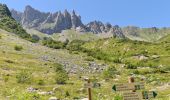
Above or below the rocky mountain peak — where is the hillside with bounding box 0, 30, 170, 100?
below

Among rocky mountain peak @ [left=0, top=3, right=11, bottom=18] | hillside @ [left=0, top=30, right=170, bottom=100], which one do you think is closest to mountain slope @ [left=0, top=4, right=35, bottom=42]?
rocky mountain peak @ [left=0, top=3, right=11, bottom=18]

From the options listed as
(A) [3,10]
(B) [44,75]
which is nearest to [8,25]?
(A) [3,10]

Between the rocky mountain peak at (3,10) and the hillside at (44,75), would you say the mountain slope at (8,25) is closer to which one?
the rocky mountain peak at (3,10)

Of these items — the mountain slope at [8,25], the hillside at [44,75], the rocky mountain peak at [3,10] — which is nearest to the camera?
the hillside at [44,75]

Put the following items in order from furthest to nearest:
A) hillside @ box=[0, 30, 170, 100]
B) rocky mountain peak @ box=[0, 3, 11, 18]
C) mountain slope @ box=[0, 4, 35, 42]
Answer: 1. rocky mountain peak @ box=[0, 3, 11, 18]
2. mountain slope @ box=[0, 4, 35, 42]
3. hillside @ box=[0, 30, 170, 100]

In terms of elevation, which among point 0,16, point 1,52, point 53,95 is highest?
point 0,16

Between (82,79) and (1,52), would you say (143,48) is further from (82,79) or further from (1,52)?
(82,79)

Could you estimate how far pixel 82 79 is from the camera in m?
62.8

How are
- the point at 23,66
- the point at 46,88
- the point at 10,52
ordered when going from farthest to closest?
the point at 10,52
the point at 23,66
the point at 46,88

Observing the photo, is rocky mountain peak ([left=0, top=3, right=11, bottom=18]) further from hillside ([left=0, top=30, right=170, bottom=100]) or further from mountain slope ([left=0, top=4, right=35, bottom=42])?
hillside ([left=0, top=30, right=170, bottom=100])

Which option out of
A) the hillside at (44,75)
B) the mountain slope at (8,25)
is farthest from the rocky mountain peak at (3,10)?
the hillside at (44,75)

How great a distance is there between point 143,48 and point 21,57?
96442 mm

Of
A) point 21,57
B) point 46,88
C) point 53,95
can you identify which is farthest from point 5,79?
point 21,57

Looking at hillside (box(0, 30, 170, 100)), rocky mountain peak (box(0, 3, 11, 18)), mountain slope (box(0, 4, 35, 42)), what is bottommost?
hillside (box(0, 30, 170, 100))
